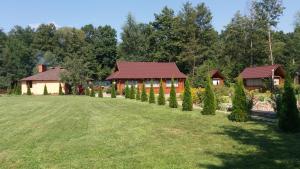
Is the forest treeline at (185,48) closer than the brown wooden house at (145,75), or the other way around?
the brown wooden house at (145,75)

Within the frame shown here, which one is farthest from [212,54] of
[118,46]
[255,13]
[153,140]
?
[153,140]

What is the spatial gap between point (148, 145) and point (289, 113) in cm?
539

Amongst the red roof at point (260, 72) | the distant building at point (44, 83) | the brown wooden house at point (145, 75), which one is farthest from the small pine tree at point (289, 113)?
the distant building at point (44, 83)

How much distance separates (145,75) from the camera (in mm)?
52531

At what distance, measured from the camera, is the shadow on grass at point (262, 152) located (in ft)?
26.7

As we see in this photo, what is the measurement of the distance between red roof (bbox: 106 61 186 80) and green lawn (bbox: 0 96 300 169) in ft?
119

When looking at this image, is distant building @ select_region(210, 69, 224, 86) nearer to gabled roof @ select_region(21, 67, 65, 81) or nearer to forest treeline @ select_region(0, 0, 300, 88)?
forest treeline @ select_region(0, 0, 300, 88)

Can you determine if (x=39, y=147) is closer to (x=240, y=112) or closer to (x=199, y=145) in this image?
(x=199, y=145)

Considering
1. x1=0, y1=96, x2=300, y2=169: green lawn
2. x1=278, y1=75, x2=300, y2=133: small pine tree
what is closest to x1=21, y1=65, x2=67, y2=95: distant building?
x1=0, y1=96, x2=300, y2=169: green lawn

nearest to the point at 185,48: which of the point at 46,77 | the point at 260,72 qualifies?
the point at 260,72

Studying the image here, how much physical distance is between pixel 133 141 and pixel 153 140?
0.61 metres

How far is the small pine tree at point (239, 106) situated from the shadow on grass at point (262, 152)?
2605 millimetres

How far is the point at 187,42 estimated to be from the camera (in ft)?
219

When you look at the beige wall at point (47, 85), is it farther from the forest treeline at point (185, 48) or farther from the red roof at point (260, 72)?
the red roof at point (260, 72)
